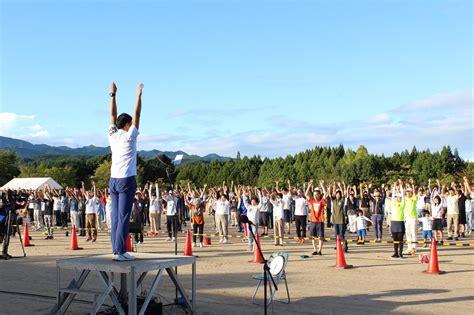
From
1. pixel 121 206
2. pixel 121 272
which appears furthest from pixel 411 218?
pixel 121 272

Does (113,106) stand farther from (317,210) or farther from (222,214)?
(222,214)

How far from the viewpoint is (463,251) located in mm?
18219

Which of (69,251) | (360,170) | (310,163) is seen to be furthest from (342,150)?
(69,251)

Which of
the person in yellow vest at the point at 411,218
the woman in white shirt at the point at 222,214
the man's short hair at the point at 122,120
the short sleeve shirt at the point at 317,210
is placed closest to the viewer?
Result: the man's short hair at the point at 122,120

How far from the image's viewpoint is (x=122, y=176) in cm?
831

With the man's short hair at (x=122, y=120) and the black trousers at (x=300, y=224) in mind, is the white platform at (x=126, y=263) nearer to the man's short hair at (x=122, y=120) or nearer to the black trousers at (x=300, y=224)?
the man's short hair at (x=122, y=120)

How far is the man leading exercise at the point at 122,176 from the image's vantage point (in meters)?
8.30

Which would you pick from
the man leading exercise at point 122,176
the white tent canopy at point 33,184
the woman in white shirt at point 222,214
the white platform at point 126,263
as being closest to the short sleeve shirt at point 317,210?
the woman in white shirt at point 222,214

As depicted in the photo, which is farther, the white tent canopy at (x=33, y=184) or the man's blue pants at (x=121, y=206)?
the white tent canopy at (x=33, y=184)

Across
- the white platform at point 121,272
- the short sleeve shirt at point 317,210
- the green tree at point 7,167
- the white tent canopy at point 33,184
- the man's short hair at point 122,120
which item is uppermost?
the green tree at point 7,167

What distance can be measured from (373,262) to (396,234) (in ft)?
4.27

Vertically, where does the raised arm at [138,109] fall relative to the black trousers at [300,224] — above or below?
above

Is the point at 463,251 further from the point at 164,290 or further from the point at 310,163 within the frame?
the point at 310,163

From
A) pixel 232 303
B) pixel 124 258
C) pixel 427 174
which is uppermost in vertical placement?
pixel 427 174
